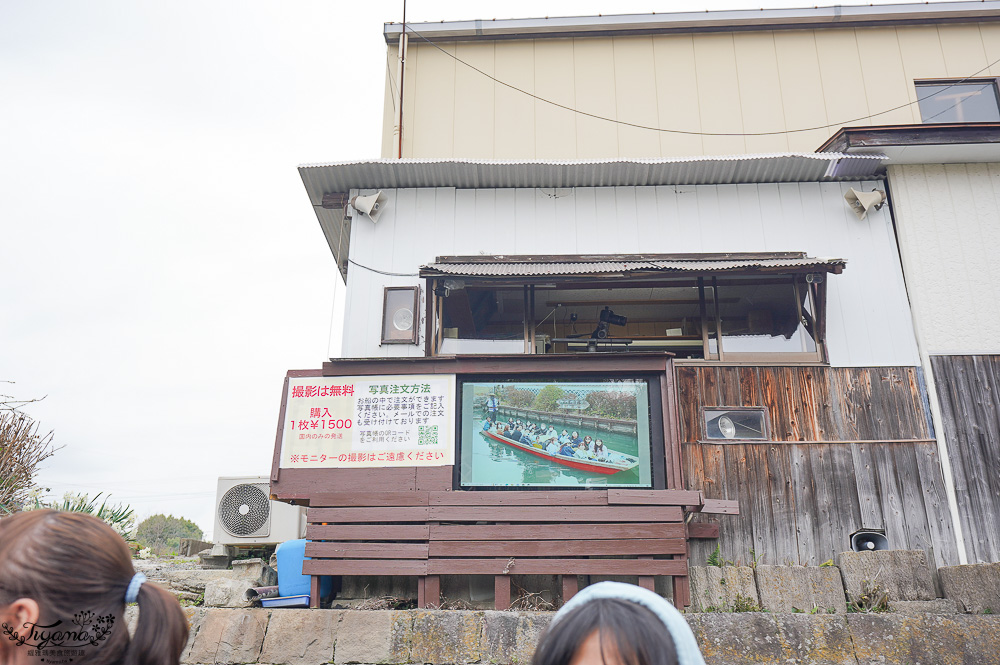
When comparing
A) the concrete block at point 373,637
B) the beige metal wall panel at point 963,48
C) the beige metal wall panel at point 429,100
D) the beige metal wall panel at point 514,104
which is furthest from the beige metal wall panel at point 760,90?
the concrete block at point 373,637

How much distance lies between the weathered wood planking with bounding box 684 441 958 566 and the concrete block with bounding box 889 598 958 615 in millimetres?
1726

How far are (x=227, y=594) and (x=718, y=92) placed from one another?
11256 mm

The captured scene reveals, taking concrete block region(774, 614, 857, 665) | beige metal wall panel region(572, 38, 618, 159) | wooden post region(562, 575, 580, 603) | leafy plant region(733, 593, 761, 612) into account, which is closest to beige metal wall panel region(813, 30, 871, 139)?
beige metal wall panel region(572, 38, 618, 159)

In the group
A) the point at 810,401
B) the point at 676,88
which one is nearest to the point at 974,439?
the point at 810,401

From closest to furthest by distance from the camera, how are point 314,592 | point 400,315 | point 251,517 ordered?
point 314,592, point 251,517, point 400,315

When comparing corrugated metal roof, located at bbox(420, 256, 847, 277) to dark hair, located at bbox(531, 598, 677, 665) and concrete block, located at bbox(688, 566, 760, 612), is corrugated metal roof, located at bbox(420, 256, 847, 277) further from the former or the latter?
dark hair, located at bbox(531, 598, 677, 665)

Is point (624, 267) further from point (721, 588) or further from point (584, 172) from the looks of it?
point (721, 588)

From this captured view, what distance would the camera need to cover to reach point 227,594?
7.80 m

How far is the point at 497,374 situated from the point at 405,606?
2887 millimetres

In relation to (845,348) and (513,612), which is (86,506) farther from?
(845,348)

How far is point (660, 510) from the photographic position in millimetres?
7855

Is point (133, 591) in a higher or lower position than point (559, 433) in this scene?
lower

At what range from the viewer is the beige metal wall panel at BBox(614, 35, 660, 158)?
499 inches

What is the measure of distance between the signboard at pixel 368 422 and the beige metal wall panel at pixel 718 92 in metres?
7.14
